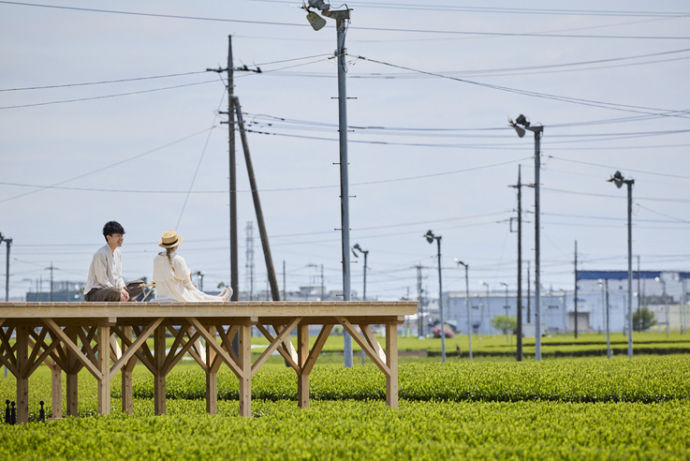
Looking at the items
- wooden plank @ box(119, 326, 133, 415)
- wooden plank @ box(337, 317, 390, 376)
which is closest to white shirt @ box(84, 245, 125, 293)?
wooden plank @ box(119, 326, 133, 415)

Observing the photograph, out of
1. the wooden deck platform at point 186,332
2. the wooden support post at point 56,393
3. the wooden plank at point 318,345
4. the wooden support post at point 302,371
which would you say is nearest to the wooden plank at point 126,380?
the wooden deck platform at point 186,332

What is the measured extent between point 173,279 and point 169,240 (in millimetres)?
738

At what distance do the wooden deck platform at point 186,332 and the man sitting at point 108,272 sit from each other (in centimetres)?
45

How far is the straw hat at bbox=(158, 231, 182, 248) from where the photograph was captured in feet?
62.3

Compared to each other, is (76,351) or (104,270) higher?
(104,270)

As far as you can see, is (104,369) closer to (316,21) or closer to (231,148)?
(316,21)

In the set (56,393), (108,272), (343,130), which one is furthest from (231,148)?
(108,272)

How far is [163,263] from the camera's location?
61.7ft

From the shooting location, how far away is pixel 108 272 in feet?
62.6

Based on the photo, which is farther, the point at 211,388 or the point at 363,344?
the point at 211,388

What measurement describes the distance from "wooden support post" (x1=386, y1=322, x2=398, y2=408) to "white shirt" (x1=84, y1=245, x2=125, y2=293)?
525cm

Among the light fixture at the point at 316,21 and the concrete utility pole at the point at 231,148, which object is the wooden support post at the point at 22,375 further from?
the concrete utility pole at the point at 231,148

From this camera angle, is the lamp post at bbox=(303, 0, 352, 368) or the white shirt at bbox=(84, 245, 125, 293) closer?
the white shirt at bbox=(84, 245, 125, 293)

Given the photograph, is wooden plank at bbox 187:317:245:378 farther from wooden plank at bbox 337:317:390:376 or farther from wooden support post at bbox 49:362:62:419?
wooden support post at bbox 49:362:62:419
